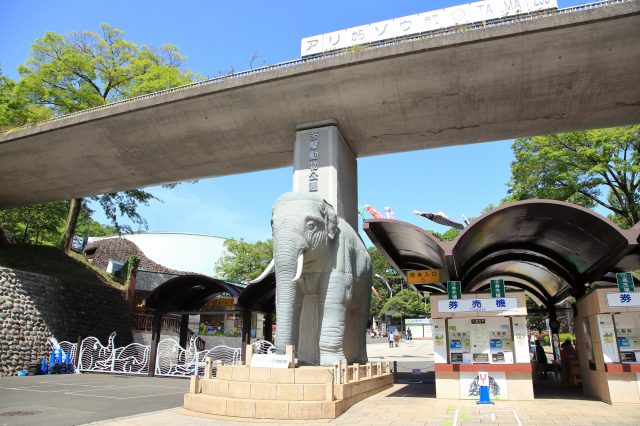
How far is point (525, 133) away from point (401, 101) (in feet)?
16.9

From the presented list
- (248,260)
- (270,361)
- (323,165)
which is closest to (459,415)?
(270,361)

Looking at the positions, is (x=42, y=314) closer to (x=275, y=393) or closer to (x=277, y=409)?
(x=275, y=393)

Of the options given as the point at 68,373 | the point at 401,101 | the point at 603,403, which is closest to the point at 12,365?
the point at 68,373

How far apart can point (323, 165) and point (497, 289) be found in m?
7.11

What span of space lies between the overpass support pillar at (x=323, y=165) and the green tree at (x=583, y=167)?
12.6 meters

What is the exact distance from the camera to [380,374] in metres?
12.9

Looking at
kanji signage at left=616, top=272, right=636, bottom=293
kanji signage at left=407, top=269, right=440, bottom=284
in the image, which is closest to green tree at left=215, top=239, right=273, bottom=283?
kanji signage at left=407, top=269, right=440, bottom=284

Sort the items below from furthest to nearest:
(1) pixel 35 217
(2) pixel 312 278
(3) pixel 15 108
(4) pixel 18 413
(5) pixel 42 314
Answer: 1. (1) pixel 35 217
2. (3) pixel 15 108
3. (5) pixel 42 314
4. (2) pixel 312 278
5. (4) pixel 18 413

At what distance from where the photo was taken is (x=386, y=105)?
1491cm

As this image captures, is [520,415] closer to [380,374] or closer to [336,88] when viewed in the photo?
[380,374]

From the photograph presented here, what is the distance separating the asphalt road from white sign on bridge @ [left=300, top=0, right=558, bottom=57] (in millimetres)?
11385

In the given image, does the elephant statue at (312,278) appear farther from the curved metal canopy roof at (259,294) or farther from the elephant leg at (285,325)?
the curved metal canopy roof at (259,294)

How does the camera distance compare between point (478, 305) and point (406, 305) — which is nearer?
point (478, 305)

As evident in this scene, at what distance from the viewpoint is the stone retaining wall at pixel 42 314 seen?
58.0 ft
